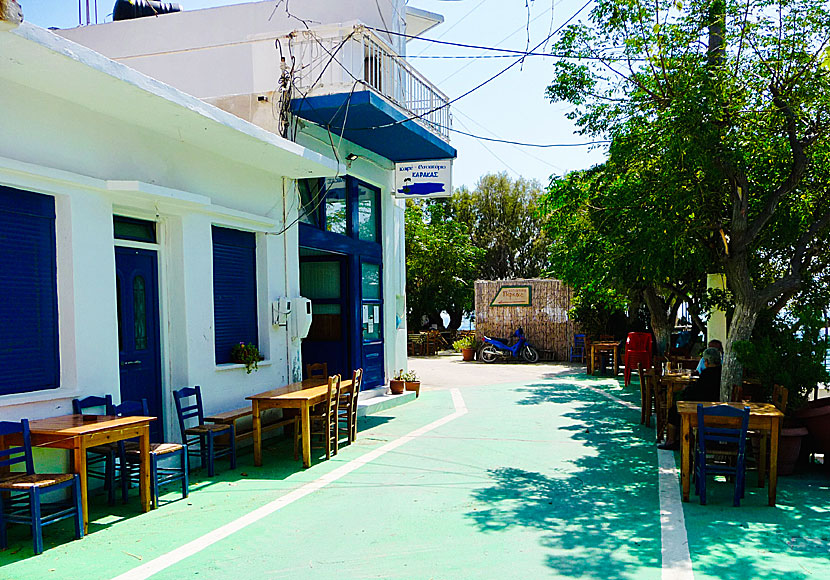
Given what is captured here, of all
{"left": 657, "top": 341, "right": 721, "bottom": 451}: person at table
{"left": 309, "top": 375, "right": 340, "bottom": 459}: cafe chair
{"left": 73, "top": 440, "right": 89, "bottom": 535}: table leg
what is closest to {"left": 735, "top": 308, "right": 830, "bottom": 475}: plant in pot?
{"left": 657, "top": 341, "right": 721, "bottom": 451}: person at table

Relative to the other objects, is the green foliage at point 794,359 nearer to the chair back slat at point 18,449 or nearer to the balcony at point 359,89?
the balcony at point 359,89

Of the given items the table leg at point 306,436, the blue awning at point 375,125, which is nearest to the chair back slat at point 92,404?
the table leg at point 306,436

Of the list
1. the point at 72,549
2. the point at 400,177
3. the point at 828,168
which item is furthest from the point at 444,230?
the point at 72,549

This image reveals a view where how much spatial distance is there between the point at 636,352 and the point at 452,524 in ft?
35.2

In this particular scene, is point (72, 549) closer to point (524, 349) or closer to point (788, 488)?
point (788, 488)

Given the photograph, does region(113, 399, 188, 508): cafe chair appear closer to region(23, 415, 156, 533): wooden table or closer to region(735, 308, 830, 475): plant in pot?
region(23, 415, 156, 533): wooden table

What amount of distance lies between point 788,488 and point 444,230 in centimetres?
2196

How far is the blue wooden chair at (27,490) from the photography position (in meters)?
4.85

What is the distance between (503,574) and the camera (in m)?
4.43

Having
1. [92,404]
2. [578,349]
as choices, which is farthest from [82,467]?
[578,349]

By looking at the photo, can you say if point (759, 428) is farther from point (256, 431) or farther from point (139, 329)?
point (139, 329)

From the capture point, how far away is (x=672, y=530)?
5.30 metres

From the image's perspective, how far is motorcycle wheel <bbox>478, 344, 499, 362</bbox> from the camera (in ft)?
68.3

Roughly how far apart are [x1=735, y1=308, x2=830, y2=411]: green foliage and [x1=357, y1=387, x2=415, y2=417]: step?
573 cm
